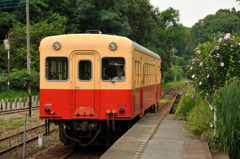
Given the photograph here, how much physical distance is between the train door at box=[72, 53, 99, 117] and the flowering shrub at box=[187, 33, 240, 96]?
8.55 ft

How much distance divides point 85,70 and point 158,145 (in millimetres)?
2966

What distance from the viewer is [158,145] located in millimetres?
8133

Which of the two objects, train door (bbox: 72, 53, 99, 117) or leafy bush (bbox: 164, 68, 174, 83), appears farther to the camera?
leafy bush (bbox: 164, 68, 174, 83)

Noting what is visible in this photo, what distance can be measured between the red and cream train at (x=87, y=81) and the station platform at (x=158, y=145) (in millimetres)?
866

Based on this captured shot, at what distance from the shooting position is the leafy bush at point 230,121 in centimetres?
720

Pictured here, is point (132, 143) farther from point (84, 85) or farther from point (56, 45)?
point (56, 45)

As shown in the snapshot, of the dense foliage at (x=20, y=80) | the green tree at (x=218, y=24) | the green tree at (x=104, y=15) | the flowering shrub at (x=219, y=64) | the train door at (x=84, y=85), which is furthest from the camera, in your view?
the green tree at (x=218, y=24)

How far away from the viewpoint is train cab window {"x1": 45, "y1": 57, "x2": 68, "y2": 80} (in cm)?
1006

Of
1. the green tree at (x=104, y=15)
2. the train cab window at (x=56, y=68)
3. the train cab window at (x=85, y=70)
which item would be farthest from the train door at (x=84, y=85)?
the green tree at (x=104, y=15)

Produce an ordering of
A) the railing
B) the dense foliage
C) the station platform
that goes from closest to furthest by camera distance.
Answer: the station platform
the railing
the dense foliage

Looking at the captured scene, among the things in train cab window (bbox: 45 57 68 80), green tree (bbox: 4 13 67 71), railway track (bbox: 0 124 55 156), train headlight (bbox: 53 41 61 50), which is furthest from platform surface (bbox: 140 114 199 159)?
green tree (bbox: 4 13 67 71)

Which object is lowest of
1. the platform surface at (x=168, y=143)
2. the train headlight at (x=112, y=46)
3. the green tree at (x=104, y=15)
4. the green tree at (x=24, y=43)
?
the platform surface at (x=168, y=143)

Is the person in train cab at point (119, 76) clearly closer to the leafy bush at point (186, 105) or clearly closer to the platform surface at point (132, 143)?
the platform surface at point (132, 143)

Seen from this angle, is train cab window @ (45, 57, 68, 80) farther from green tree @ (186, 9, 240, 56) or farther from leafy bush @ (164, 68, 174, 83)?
green tree @ (186, 9, 240, 56)
